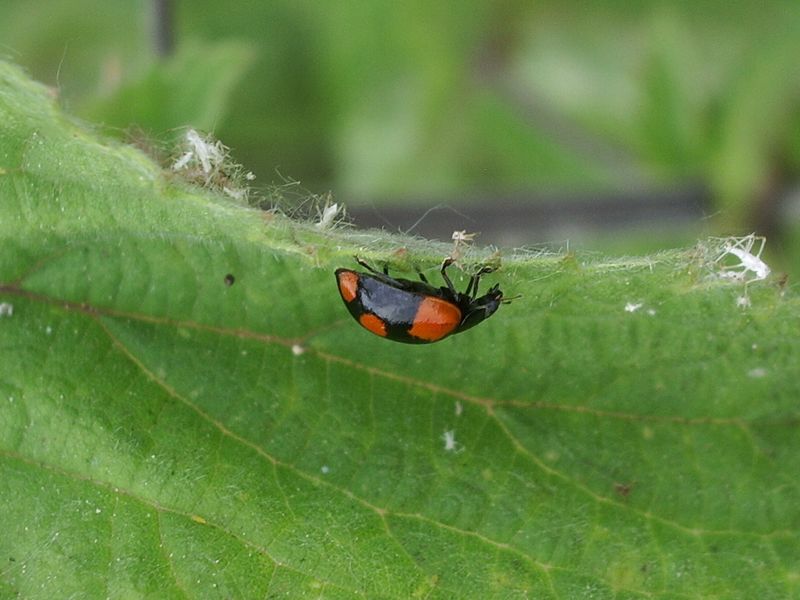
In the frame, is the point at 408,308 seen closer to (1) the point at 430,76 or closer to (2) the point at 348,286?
(2) the point at 348,286

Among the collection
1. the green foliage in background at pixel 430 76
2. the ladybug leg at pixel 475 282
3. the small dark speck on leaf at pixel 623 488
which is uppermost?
the ladybug leg at pixel 475 282

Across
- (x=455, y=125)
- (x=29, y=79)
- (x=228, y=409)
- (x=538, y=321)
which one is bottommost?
(x=455, y=125)

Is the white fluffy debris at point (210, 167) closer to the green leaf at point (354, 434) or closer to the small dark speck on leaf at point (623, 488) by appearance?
the green leaf at point (354, 434)

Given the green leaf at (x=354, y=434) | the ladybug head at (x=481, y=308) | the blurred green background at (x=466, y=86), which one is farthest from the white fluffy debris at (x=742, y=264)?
the blurred green background at (x=466, y=86)

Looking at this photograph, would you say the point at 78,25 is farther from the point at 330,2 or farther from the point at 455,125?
the point at 455,125

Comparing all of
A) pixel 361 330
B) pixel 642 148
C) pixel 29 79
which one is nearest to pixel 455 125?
pixel 642 148

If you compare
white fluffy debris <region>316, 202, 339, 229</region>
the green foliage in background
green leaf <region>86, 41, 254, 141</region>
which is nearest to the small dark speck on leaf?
white fluffy debris <region>316, 202, 339, 229</region>

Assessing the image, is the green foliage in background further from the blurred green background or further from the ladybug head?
the ladybug head
